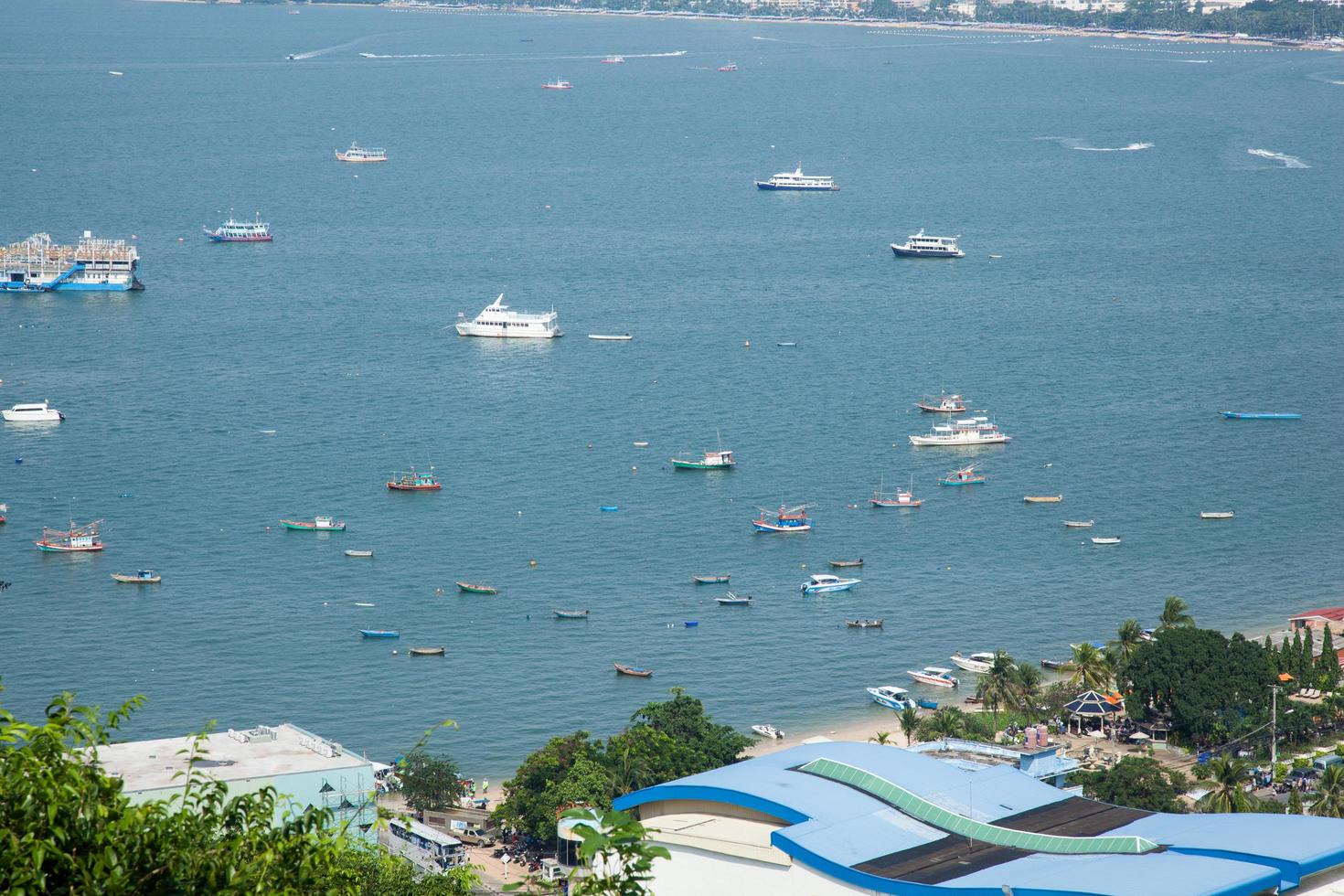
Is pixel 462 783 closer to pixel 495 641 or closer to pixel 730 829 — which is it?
pixel 495 641

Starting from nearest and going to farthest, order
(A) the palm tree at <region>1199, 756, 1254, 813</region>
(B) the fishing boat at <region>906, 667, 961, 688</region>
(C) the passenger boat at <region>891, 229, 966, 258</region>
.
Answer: (A) the palm tree at <region>1199, 756, 1254, 813</region>, (B) the fishing boat at <region>906, 667, 961, 688</region>, (C) the passenger boat at <region>891, 229, 966, 258</region>

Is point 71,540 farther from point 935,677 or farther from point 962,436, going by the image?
point 962,436

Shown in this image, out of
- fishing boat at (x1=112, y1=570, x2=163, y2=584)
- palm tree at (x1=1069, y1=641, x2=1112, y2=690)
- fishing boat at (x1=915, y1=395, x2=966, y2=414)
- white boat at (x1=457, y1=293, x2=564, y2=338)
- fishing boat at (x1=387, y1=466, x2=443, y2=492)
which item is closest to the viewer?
palm tree at (x1=1069, y1=641, x2=1112, y2=690)

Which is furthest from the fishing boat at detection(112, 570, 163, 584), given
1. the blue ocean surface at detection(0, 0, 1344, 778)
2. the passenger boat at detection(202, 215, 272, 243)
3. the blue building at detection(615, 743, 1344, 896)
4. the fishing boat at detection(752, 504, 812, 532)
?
the passenger boat at detection(202, 215, 272, 243)

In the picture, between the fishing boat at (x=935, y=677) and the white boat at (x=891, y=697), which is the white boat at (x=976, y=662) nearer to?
the fishing boat at (x=935, y=677)

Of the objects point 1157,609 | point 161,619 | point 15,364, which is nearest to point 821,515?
point 1157,609

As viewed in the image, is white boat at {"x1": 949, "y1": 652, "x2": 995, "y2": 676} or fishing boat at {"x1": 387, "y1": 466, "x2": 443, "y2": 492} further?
fishing boat at {"x1": 387, "y1": 466, "x2": 443, "y2": 492}

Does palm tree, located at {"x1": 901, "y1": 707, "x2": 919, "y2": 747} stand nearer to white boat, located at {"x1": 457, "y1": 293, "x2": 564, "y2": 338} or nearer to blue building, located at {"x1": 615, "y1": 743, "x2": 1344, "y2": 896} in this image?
blue building, located at {"x1": 615, "y1": 743, "x2": 1344, "y2": 896}
